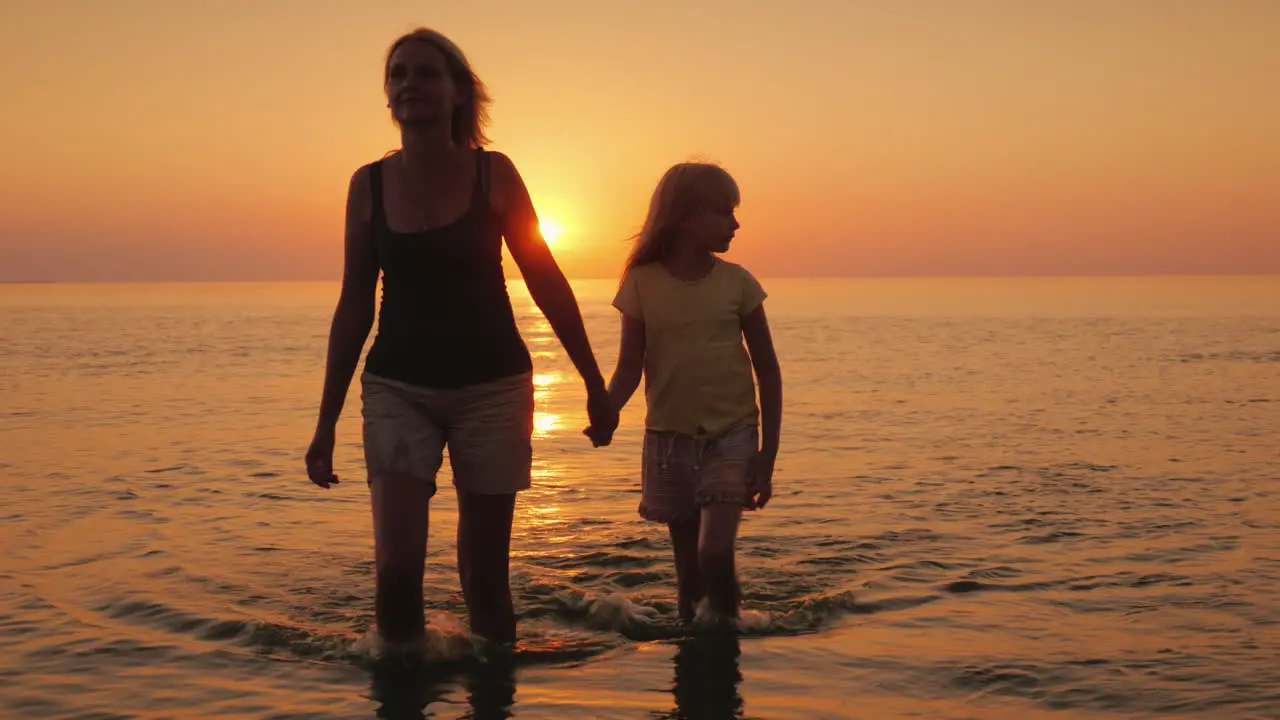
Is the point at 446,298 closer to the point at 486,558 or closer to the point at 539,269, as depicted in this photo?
the point at 539,269

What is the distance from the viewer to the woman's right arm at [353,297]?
455 centimetres

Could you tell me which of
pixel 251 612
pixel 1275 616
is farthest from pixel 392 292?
pixel 1275 616

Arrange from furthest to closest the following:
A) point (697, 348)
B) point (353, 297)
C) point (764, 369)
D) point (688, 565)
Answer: point (688, 565), point (764, 369), point (697, 348), point (353, 297)

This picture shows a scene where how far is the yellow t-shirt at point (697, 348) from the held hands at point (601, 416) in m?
0.38

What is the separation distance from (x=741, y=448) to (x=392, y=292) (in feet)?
5.23

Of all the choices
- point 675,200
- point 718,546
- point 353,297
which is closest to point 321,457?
point 353,297

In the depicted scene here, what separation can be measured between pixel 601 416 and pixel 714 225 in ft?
3.15

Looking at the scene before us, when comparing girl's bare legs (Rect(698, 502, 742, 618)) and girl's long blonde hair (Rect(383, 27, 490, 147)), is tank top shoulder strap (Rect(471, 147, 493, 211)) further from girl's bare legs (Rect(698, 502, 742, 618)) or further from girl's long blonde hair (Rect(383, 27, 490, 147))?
girl's bare legs (Rect(698, 502, 742, 618))

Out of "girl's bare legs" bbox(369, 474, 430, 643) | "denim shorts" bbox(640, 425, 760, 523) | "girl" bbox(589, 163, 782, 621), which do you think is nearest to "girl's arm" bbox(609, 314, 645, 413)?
"girl" bbox(589, 163, 782, 621)

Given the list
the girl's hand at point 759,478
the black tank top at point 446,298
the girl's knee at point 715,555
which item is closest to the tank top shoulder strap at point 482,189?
the black tank top at point 446,298

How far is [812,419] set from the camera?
16703 millimetres

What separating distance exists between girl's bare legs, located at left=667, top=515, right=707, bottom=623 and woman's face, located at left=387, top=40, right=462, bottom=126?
2071 millimetres

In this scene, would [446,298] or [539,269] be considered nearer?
[446,298]

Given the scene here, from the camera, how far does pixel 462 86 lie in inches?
179
